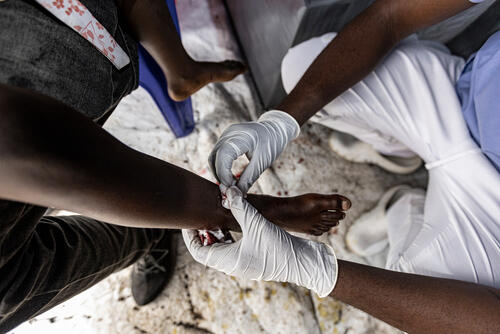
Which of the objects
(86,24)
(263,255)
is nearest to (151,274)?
(263,255)

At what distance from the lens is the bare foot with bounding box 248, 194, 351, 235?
0.73 meters

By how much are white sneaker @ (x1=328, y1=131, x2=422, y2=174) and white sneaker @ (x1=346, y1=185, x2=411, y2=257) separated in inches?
7.3

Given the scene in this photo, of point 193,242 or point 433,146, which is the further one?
point 433,146

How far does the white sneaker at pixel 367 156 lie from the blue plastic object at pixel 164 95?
0.61 meters

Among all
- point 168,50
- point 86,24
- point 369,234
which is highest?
point 86,24

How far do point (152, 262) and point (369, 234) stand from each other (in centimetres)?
78

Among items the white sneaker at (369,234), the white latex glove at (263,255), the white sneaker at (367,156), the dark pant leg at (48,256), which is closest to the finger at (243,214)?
the white latex glove at (263,255)

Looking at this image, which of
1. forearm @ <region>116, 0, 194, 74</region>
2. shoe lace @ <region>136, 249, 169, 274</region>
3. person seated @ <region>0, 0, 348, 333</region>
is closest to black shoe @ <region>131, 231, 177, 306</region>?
shoe lace @ <region>136, 249, 169, 274</region>

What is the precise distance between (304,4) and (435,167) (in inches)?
22.2

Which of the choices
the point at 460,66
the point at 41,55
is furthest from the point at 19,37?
the point at 460,66

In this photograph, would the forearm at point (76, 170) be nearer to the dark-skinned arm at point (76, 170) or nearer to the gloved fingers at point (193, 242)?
the dark-skinned arm at point (76, 170)

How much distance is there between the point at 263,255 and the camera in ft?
2.05

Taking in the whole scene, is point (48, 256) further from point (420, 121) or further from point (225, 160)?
point (420, 121)

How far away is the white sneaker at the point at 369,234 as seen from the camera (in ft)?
3.68
